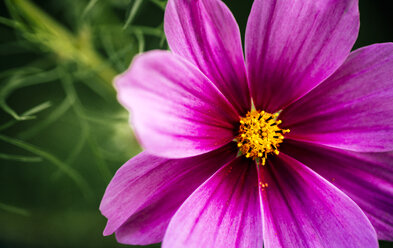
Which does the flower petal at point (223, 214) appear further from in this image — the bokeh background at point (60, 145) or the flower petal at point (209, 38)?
the bokeh background at point (60, 145)

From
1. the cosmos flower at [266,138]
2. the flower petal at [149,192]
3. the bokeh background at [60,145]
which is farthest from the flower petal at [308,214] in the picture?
the bokeh background at [60,145]

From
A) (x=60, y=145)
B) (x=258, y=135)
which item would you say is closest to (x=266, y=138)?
(x=258, y=135)

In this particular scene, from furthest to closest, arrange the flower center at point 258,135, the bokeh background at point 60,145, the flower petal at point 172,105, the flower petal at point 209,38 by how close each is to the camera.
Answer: the bokeh background at point 60,145, the flower center at point 258,135, the flower petal at point 209,38, the flower petal at point 172,105

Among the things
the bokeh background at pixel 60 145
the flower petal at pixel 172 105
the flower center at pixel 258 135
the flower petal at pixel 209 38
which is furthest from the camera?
the bokeh background at pixel 60 145

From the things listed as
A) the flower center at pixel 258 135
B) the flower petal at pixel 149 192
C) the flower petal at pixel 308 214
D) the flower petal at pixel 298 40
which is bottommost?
the flower petal at pixel 308 214

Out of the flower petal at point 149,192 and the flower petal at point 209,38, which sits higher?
the flower petal at point 209,38

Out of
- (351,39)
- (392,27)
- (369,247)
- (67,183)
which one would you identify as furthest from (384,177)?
(67,183)

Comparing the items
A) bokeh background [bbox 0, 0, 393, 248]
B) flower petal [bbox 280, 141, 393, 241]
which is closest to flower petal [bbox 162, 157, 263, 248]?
flower petal [bbox 280, 141, 393, 241]

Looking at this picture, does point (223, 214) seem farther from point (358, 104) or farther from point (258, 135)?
point (358, 104)
